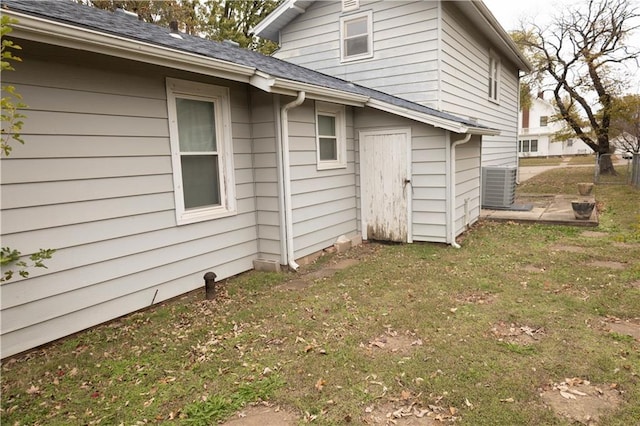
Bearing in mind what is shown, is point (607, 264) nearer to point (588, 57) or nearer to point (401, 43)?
point (401, 43)

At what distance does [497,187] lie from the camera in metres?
10.4

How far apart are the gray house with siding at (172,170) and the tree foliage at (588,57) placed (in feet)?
47.0

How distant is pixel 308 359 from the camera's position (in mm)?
3338

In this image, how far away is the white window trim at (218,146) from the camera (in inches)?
182

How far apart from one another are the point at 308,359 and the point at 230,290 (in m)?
2.07

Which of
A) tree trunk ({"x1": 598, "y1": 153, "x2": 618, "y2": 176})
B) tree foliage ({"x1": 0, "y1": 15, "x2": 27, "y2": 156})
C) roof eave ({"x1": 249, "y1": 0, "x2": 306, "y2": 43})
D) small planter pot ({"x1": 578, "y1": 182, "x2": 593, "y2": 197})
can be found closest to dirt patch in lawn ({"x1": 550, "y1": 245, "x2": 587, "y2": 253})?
small planter pot ({"x1": 578, "y1": 182, "x2": 593, "y2": 197})

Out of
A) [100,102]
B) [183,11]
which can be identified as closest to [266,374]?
[100,102]

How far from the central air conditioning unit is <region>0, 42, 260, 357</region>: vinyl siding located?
8244mm

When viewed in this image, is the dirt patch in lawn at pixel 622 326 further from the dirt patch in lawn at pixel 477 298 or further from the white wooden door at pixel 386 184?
the white wooden door at pixel 386 184

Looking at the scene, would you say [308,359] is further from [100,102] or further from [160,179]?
[100,102]

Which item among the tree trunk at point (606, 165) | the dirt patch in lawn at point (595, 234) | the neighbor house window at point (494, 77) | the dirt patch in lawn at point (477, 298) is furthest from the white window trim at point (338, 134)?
the tree trunk at point (606, 165)

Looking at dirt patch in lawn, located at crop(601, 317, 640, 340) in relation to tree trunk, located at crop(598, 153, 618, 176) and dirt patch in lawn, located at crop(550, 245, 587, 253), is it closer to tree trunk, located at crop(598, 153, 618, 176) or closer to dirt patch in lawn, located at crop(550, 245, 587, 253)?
dirt patch in lawn, located at crop(550, 245, 587, 253)

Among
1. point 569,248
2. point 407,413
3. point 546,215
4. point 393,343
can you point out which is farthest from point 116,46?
point 546,215

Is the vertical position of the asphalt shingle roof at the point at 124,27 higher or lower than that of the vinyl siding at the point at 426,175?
higher
